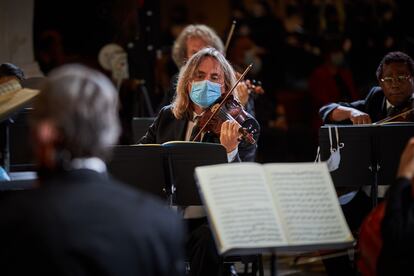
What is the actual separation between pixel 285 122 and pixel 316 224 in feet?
18.5

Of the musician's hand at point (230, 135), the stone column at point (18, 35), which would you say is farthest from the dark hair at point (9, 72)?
the musician's hand at point (230, 135)

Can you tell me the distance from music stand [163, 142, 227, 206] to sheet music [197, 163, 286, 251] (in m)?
0.94

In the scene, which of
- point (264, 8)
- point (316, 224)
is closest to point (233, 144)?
point (316, 224)

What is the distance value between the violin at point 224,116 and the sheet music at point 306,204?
1311 millimetres

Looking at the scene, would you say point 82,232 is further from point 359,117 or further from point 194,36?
point 194,36

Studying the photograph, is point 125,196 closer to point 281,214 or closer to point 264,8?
point 281,214

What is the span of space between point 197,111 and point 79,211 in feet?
8.58

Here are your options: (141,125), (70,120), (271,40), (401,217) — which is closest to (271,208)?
(401,217)

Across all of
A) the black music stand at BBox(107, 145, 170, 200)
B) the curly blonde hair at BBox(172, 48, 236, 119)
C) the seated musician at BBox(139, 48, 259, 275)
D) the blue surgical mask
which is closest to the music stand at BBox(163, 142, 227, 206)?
the black music stand at BBox(107, 145, 170, 200)

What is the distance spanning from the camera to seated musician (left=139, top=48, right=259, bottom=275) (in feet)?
14.8

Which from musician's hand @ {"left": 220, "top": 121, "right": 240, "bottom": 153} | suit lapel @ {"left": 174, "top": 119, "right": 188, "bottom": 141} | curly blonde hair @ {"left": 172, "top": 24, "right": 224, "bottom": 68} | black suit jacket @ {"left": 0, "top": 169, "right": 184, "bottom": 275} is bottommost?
suit lapel @ {"left": 174, "top": 119, "right": 188, "bottom": 141}

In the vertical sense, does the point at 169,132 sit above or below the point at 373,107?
below

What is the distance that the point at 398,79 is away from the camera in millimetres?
4922

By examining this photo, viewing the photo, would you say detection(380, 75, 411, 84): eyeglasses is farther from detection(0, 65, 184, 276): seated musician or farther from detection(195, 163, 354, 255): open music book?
detection(0, 65, 184, 276): seated musician
